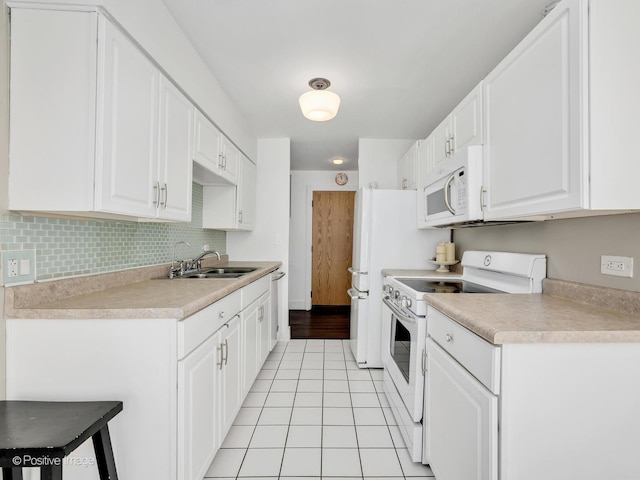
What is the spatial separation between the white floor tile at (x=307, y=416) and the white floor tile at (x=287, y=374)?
501mm

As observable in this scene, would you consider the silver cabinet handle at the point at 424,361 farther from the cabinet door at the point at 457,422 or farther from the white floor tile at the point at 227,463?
the white floor tile at the point at 227,463

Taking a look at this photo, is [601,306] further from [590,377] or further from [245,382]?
[245,382]

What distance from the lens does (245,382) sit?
82.4 inches

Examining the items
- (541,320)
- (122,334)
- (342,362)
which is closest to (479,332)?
(541,320)

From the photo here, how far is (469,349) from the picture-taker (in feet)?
3.67

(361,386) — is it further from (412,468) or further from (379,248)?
(379,248)

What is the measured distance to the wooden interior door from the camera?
5309 mm

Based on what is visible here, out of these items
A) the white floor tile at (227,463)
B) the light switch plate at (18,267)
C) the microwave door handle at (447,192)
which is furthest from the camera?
the microwave door handle at (447,192)

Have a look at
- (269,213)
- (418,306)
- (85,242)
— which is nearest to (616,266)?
(418,306)

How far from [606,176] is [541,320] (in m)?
0.50

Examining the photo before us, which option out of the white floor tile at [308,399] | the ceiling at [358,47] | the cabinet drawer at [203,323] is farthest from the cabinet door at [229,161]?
the white floor tile at [308,399]

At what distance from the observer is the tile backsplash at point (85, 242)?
124cm

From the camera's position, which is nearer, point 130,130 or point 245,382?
point 130,130

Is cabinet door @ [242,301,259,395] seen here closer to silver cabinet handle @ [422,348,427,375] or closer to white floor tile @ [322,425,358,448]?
white floor tile @ [322,425,358,448]
